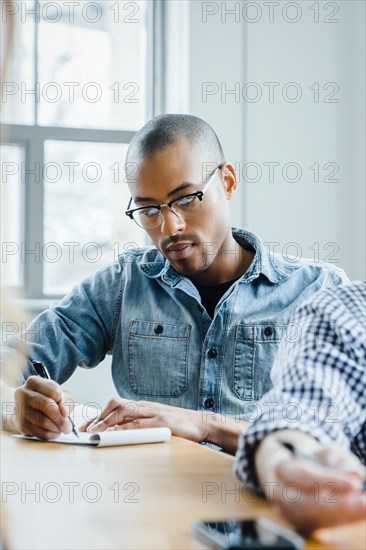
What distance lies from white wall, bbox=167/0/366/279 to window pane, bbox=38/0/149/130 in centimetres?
15

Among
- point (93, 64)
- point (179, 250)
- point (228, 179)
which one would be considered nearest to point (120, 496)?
point (179, 250)

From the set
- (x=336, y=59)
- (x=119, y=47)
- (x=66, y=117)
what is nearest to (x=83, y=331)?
(x=66, y=117)

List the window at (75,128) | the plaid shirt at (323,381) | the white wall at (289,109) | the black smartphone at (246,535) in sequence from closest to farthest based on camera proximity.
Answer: the black smartphone at (246,535)
the plaid shirt at (323,381)
the window at (75,128)
the white wall at (289,109)

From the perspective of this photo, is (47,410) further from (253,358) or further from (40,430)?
(253,358)

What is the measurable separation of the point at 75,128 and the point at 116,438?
202cm

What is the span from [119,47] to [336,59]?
927mm

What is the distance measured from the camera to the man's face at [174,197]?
6.11 feet

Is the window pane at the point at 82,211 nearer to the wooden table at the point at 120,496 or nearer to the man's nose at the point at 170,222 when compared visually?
the man's nose at the point at 170,222

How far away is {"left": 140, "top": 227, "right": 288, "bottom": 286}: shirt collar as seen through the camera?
1.89m

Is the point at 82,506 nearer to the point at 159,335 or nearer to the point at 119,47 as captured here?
the point at 159,335

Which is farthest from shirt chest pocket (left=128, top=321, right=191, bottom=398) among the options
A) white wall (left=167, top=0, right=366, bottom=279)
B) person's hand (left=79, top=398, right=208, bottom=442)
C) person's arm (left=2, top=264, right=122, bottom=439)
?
white wall (left=167, top=0, right=366, bottom=279)

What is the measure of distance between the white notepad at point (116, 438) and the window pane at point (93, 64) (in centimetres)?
198

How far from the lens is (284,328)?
185 cm

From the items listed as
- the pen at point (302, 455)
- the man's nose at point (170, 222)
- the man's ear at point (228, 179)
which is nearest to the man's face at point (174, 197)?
the man's nose at point (170, 222)
